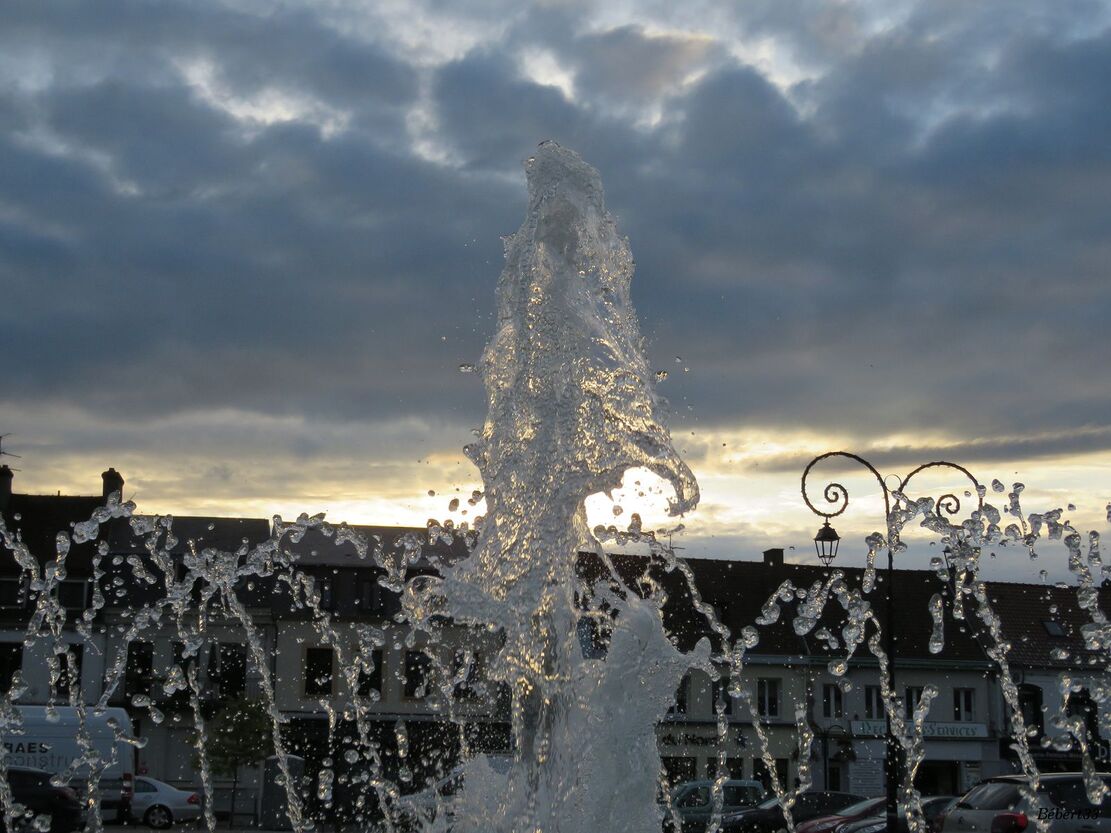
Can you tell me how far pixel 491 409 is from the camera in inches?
347

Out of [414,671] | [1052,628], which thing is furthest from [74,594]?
[1052,628]

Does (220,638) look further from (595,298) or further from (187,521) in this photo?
(595,298)

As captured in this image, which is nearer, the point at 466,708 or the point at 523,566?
the point at 523,566

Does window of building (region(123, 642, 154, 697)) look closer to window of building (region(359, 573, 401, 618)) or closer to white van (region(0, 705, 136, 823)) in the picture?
window of building (region(359, 573, 401, 618))

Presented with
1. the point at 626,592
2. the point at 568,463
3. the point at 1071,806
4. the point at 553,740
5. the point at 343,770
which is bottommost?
the point at 343,770

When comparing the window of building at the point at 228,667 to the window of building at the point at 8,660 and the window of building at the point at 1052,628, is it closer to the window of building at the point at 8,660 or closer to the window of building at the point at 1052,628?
the window of building at the point at 8,660

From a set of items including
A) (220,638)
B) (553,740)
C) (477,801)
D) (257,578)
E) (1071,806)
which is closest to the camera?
(553,740)

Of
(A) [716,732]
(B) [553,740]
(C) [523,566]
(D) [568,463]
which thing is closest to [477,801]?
(B) [553,740]

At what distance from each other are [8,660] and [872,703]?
30.6m

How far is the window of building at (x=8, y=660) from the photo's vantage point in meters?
43.4

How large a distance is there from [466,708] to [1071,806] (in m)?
30.4

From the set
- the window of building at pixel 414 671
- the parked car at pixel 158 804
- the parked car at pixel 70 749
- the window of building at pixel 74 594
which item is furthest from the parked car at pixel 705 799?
the window of building at pixel 74 594

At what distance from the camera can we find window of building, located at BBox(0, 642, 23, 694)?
4341 cm

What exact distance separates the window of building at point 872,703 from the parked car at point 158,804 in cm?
2462
